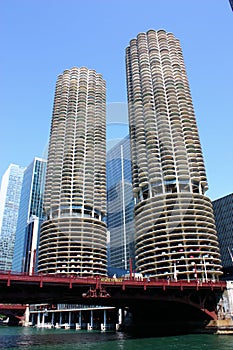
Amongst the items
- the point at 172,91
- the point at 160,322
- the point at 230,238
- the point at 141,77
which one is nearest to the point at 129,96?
the point at 141,77

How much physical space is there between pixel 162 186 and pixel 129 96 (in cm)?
5780

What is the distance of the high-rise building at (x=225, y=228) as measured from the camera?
164750 mm

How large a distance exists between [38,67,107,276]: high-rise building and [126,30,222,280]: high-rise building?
90.4 feet

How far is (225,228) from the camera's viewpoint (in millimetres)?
169750

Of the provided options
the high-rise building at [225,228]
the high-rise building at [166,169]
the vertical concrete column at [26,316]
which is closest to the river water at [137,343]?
the high-rise building at [166,169]

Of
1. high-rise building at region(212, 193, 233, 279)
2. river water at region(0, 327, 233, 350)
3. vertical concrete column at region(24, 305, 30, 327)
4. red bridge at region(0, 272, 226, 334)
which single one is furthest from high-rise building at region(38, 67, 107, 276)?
river water at region(0, 327, 233, 350)

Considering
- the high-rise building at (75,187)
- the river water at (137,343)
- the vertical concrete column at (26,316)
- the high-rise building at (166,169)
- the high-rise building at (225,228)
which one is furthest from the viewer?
the vertical concrete column at (26,316)

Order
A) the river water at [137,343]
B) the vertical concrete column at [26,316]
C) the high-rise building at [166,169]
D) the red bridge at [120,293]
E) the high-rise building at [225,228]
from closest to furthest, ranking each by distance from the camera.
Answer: the river water at [137,343] < the red bridge at [120,293] < the high-rise building at [166,169] < the high-rise building at [225,228] < the vertical concrete column at [26,316]

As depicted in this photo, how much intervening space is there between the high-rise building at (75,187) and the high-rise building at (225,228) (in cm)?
6141

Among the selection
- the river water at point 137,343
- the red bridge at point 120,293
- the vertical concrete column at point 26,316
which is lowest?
the river water at point 137,343

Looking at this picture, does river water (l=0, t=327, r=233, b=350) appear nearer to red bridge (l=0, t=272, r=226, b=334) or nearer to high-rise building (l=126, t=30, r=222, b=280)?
red bridge (l=0, t=272, r=226, b=334)

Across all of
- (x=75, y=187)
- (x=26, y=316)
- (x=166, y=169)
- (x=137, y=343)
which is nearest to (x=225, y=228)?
(x=166, y=169)

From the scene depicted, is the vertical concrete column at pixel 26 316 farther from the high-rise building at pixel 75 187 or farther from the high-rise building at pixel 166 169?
the high-rise building at pixel 166 169

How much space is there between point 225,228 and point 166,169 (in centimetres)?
5374
